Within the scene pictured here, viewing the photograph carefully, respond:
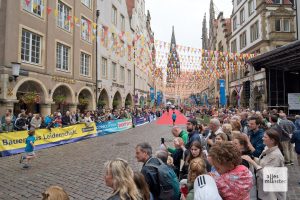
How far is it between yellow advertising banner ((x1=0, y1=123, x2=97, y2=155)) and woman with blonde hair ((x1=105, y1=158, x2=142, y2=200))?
9984 millimetres

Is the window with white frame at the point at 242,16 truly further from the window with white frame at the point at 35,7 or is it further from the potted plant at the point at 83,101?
the window with white frame at the point at 35,7

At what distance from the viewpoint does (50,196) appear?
2.18m

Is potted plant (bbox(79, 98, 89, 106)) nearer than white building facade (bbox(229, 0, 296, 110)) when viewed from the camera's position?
Yes

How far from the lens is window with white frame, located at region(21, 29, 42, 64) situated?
610 inches

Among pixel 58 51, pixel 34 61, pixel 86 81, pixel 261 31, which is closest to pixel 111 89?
pixel 86 81

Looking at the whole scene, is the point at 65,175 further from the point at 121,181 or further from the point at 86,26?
the point at 86,26

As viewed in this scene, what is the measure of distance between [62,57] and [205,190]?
1935cm

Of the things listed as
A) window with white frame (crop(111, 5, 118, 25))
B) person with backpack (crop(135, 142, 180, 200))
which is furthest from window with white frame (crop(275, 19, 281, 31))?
person with backpack (crop(135, 142, 180, 200))

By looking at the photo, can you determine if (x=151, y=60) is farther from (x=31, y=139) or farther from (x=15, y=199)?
(x=15, y=199)

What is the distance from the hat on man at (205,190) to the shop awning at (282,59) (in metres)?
10.6

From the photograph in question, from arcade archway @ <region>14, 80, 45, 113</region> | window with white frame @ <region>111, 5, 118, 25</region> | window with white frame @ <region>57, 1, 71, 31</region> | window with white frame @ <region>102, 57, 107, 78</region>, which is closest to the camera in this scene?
arcade archway @ <region>14, 80, 45, 113</region>

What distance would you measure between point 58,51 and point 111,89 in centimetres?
974

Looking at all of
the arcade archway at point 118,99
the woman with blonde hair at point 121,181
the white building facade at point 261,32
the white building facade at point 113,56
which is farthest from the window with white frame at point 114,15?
the woman with blonde hair at point 121,181

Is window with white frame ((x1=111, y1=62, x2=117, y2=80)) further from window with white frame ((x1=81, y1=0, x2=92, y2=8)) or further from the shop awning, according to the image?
the shop awning
